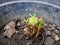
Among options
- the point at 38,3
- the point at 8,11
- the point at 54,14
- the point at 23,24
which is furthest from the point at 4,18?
the point at 54,14

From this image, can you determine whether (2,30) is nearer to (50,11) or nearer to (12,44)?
(12,44)

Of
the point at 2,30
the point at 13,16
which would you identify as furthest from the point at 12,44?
the point at 13,16

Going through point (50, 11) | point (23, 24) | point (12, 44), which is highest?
point (50, 11)

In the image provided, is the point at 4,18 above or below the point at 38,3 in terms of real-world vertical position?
below

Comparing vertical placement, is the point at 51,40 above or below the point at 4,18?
below

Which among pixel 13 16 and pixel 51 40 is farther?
pixel 13 16

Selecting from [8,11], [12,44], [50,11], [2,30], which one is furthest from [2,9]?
[50,11]

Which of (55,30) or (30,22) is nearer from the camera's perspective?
(30,22)

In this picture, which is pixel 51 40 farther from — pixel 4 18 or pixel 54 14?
pixel 4 18
